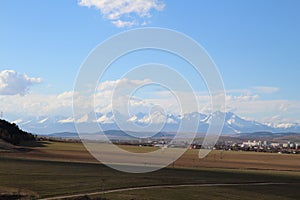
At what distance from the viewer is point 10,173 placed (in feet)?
208

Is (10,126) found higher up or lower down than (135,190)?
higher up

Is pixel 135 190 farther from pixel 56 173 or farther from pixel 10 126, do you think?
pixel 10 126

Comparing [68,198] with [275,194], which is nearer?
[68,198]

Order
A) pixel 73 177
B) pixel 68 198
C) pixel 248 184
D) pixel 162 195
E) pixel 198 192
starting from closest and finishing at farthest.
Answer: pixel 68 198
pixel 162 195
pixel 198 192
pixel 73 177
pixel 248 184

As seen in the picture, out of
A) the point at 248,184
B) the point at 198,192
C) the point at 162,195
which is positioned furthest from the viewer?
the point at 248,184

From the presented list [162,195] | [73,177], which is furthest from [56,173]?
[162,195]

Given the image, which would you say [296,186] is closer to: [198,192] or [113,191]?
[198,192]

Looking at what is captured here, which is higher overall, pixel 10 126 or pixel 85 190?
pixel 10 126

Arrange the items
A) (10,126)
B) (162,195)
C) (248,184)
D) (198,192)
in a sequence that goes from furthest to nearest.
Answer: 1. (10,126)
2. (248,184)
3. (198,192)
4. (162,195)

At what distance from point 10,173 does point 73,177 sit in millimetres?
8697

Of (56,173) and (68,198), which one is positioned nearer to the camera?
(68,198)

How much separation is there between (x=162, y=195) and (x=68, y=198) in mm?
11043

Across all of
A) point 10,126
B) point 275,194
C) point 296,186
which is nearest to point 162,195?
point 275,194

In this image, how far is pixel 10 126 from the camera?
615ft
